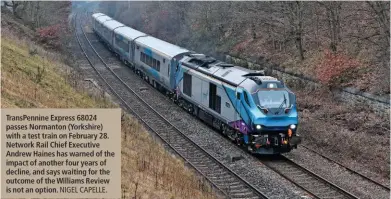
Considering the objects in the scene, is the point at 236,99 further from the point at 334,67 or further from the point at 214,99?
the point at 334,67

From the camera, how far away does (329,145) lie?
20.8 m

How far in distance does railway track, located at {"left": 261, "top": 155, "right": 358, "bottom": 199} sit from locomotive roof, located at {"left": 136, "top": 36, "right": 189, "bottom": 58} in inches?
461

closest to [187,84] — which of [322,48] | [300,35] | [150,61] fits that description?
[150,61]

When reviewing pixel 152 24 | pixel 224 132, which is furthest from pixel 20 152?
pixel 152 24

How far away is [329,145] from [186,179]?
8.27 meters

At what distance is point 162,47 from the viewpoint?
32125 millimetres

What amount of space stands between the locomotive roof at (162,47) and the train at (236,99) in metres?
0.13

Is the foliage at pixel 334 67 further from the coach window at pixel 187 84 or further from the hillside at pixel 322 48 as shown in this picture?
the coach window at pixel 187 84

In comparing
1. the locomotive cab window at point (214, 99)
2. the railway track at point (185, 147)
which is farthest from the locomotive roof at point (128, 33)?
the locomotive cab window at point (214, 99)

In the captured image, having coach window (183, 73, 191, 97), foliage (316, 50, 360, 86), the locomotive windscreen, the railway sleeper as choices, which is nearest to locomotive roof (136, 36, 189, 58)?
coach window (183, 73, 191, 97)

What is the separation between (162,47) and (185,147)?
12.7 meters

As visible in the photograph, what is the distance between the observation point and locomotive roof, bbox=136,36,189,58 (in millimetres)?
29278

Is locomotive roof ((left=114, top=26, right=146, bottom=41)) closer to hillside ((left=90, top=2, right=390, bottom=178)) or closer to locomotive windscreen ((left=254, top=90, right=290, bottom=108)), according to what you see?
hillside ((left=90, top=2, right=390, bottom=178))

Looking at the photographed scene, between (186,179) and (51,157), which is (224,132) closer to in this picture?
Answer: (186,179)
